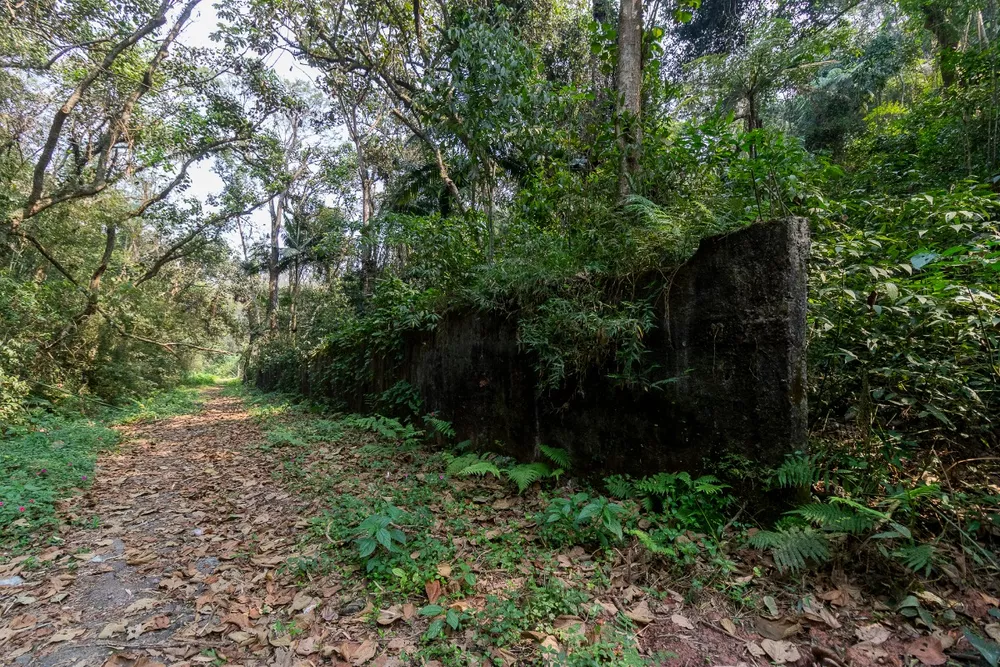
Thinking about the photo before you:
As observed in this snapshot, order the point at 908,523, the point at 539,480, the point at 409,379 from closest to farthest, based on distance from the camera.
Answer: the point at 908,523, the point at 539,480, the point at 409,379

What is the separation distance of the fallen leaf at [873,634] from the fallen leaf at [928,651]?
0.28ft

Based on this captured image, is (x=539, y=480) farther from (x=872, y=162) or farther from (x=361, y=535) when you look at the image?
(x=872, y=162)

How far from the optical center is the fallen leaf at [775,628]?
6.63 feet

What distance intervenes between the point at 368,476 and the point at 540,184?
158 inches

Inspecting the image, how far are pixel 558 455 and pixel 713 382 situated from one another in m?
1.49

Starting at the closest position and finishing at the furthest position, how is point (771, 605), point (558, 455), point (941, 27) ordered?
point (771, 605) < point (558, 455) < point (941, 27)

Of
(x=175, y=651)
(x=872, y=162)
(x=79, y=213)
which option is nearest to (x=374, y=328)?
(x=175, y=651)

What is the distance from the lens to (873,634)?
194 centimetres

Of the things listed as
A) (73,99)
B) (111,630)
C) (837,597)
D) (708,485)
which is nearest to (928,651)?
(837,597)

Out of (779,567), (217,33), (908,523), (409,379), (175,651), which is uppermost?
(217,33)

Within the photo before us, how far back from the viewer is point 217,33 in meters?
9.05

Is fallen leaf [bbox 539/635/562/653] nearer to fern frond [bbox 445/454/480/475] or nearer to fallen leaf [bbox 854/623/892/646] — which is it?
fallen leaf [bbox 854/623/892/646]

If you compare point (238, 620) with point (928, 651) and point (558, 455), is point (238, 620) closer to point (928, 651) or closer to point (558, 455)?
point (558, 455)

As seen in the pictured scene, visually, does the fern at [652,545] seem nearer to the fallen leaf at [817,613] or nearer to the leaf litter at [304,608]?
the leaf litter at [304,608]
